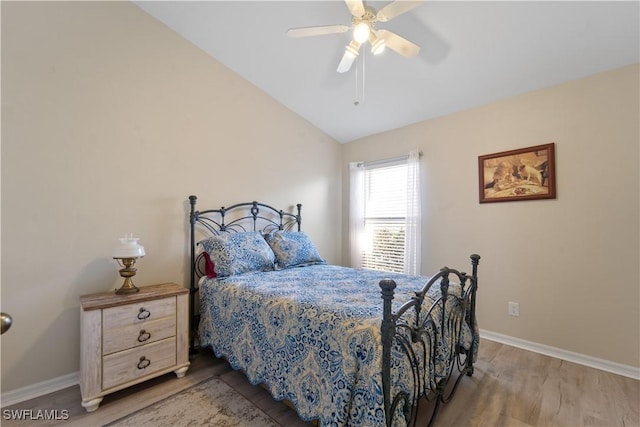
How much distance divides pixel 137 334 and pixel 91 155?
141 cm

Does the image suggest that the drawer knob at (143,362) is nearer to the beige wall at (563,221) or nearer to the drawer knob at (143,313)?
the drawer knob at (143,313)

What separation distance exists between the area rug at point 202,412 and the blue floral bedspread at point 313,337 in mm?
181

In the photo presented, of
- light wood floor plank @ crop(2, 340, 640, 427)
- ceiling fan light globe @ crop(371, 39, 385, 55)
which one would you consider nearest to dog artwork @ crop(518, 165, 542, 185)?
light wood floor plank @ crop(2, 340, 640, 427)

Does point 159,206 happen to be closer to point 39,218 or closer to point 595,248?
point 39,218

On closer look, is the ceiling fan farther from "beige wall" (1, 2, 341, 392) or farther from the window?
the window

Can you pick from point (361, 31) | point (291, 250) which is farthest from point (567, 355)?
point (361, 31)

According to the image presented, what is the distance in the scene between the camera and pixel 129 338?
6.47ft

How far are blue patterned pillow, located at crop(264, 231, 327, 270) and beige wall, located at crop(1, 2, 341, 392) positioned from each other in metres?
0.63

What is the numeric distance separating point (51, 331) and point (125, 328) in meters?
0.61

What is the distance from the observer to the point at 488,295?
117 inches

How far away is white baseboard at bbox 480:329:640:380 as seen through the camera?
7.39ft

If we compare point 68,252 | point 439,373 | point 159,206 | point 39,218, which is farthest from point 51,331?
point 439,373

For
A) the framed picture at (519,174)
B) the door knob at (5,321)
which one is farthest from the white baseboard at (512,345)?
the door knob at (5,321)

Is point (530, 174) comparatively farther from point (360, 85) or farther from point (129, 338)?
point (129, 338)
